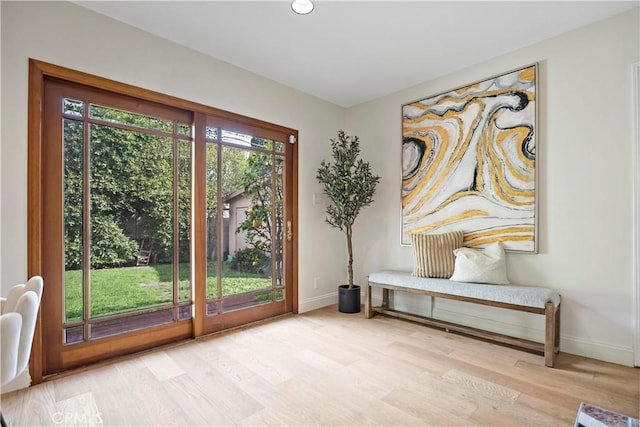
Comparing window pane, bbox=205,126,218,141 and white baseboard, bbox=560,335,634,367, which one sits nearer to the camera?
white baseboard, bbox=560,335,634,367

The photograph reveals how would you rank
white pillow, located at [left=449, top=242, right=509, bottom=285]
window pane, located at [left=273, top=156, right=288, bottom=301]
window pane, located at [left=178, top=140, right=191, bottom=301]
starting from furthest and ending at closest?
window pane, located at [left=273, top=156, right=288, bottom=301], window pane, located at [left=178, top=140, right=191, bottom=301], white pillow, located at [left=449, top=242, right=509, bottom=285]

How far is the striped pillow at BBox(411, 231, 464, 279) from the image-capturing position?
9.80 ft

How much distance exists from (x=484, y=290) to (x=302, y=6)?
260cm

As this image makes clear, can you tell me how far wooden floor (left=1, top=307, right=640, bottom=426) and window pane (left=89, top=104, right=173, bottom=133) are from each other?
6.06ft

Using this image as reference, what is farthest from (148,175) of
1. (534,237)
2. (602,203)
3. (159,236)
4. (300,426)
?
(602,203)

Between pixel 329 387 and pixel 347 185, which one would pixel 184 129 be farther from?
pixel 329 387

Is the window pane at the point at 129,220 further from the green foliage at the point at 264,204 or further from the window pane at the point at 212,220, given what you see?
the green foliage at the point at 264,204

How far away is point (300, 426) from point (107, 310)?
1782mm

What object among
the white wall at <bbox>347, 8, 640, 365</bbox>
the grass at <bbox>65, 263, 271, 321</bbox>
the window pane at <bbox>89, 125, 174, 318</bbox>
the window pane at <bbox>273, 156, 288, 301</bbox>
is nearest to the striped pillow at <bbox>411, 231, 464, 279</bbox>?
the white wall at <bbox>347, 8, 640, 365</bbox>

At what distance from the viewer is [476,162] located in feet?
9.92

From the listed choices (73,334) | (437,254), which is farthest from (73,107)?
(437,254)

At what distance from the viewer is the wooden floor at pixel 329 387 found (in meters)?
1.67

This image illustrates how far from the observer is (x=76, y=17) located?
2199 mm

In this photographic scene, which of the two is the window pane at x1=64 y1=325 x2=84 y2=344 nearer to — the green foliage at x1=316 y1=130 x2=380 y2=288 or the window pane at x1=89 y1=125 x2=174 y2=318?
the window pane at x1=89 y1=125 x2=174 y2=318
